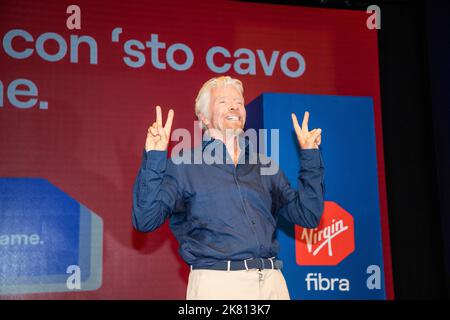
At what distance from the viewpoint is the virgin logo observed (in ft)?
10.7

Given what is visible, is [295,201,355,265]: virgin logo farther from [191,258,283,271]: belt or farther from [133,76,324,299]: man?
[191,258,283,271]: belt

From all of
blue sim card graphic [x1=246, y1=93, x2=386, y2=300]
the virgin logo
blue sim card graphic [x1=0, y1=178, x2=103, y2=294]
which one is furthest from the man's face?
blue sim card graphic [x1=0, y1=178, x2=103, y2=294]

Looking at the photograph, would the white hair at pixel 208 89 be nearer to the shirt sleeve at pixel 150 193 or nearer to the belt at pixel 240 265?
the shirt sleeve at pixel 150 193

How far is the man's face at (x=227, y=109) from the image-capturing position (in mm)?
2443

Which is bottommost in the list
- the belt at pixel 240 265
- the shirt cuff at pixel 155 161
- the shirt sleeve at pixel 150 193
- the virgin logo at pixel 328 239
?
the belt at pixel 240 265

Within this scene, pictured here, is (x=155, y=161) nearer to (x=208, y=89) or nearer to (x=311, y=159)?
(x=208, y=89)

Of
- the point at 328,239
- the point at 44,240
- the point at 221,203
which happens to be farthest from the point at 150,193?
the point at 44,240

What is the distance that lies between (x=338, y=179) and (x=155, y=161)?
62.6 inches

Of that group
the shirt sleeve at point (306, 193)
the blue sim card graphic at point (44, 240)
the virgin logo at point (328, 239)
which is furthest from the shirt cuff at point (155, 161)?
the blue sim card graphic at point (44, 240)

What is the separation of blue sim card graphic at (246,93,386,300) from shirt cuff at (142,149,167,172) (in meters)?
1.14

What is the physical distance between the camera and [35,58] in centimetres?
398

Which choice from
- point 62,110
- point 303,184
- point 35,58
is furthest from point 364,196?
point 35,58
